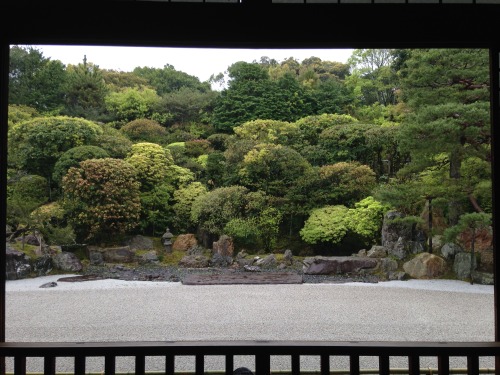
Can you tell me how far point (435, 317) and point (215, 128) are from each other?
7.16m

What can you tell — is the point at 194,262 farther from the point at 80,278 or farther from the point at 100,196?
the point at 100,196

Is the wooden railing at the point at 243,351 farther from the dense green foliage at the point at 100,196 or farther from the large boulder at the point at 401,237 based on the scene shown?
the dense green foliage at the point at 100,196

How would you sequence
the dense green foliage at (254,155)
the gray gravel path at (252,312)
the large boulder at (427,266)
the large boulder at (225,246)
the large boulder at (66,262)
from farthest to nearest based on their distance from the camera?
the large boulder at (225,246)
the large boulder at (66,262)
the large boulder at (427,266)
the dense green foliage at (254,155)
the gray gravel path at (252,312)

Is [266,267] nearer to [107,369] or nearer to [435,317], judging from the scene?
[435,317]

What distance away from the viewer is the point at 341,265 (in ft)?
29.8

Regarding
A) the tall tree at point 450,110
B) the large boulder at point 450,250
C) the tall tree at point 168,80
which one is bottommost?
the large boulder at point 450,250

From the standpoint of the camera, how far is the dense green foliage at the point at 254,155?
27.4 ft

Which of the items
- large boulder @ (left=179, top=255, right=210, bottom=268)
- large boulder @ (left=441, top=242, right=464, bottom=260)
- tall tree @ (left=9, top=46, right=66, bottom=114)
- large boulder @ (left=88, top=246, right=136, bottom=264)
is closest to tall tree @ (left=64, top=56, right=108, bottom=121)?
tall tree @ (left=9, top=46, right=66, bottom=114)

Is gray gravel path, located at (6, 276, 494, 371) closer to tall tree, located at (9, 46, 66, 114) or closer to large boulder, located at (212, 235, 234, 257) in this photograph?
large boulder, located at (212, 235, 234, 257)

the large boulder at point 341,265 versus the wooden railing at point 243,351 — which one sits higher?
the wooden railing at point 243,351

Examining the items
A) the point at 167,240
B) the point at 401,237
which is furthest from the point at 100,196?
the point at 401,237

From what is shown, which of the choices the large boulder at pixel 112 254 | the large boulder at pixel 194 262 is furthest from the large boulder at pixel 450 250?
the large boulder at pixel 112 254

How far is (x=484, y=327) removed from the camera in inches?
238

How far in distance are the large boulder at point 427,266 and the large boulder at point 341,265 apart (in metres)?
0.72
